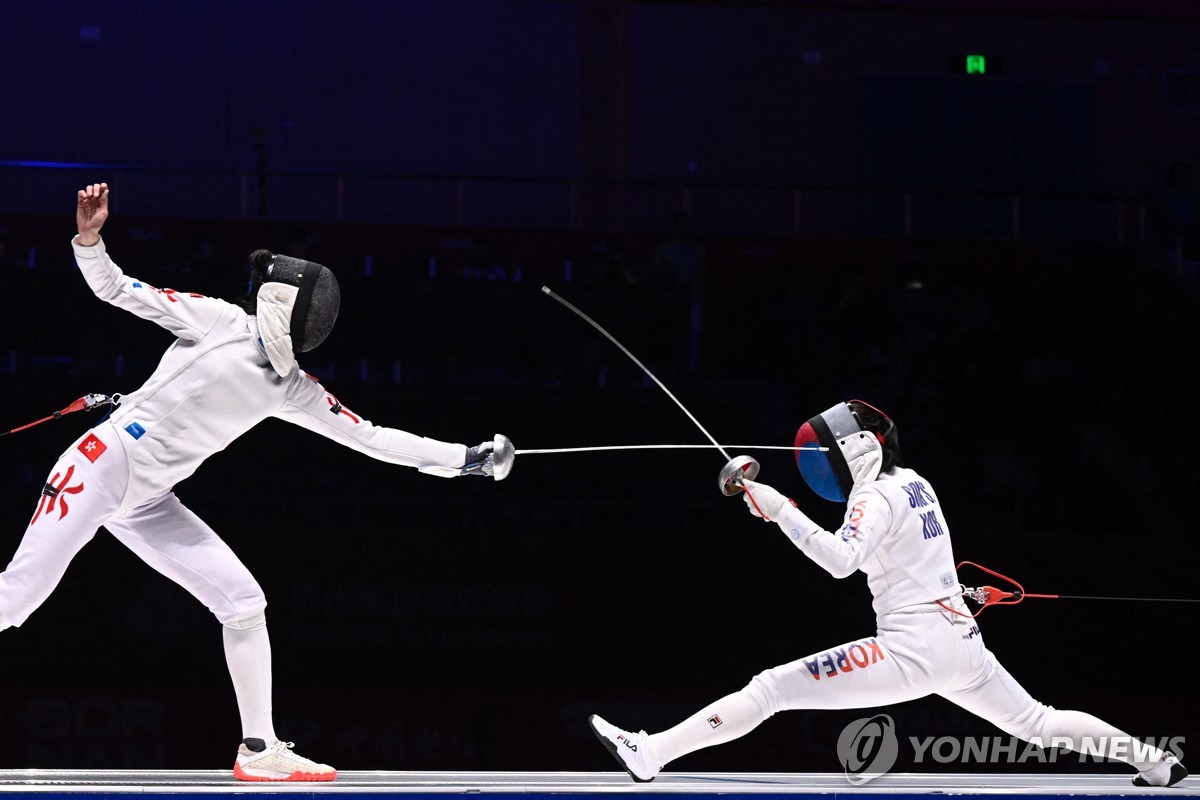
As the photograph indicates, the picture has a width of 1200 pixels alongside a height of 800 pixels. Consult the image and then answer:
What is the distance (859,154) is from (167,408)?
7647mm

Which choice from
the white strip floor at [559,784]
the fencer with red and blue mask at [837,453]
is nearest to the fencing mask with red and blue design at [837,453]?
the fencer with red and blue mask at [837,453]

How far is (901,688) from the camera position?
2.94 m

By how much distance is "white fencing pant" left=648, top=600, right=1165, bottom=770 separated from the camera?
9.54 ft

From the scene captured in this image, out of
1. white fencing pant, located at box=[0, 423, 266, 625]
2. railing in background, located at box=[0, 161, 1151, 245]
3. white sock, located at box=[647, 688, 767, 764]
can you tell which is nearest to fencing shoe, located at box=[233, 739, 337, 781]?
white fencing pant, located at box=[0, 423, 266, 625]

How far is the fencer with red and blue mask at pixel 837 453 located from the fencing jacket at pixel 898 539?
0.06 m

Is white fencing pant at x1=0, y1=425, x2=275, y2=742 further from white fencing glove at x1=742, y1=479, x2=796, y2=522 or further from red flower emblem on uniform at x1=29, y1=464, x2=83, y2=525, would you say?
white fencing glove at x1=742, y1=479, x2=796, y2=522

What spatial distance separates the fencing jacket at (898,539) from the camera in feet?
9.61

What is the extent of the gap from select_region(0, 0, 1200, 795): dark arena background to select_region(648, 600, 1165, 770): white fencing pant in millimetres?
258

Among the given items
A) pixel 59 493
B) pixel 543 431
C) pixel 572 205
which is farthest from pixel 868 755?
pixel 572 205

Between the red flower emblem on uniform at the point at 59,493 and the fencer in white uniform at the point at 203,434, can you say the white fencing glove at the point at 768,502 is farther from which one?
the red flower emblem on uniform at the point at 59,493

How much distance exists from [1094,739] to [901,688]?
473mm

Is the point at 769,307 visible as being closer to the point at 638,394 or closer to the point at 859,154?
the point at 638,394

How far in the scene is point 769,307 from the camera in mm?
7008

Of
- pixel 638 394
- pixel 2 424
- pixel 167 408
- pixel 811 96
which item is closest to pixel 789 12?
pixel 811 96
